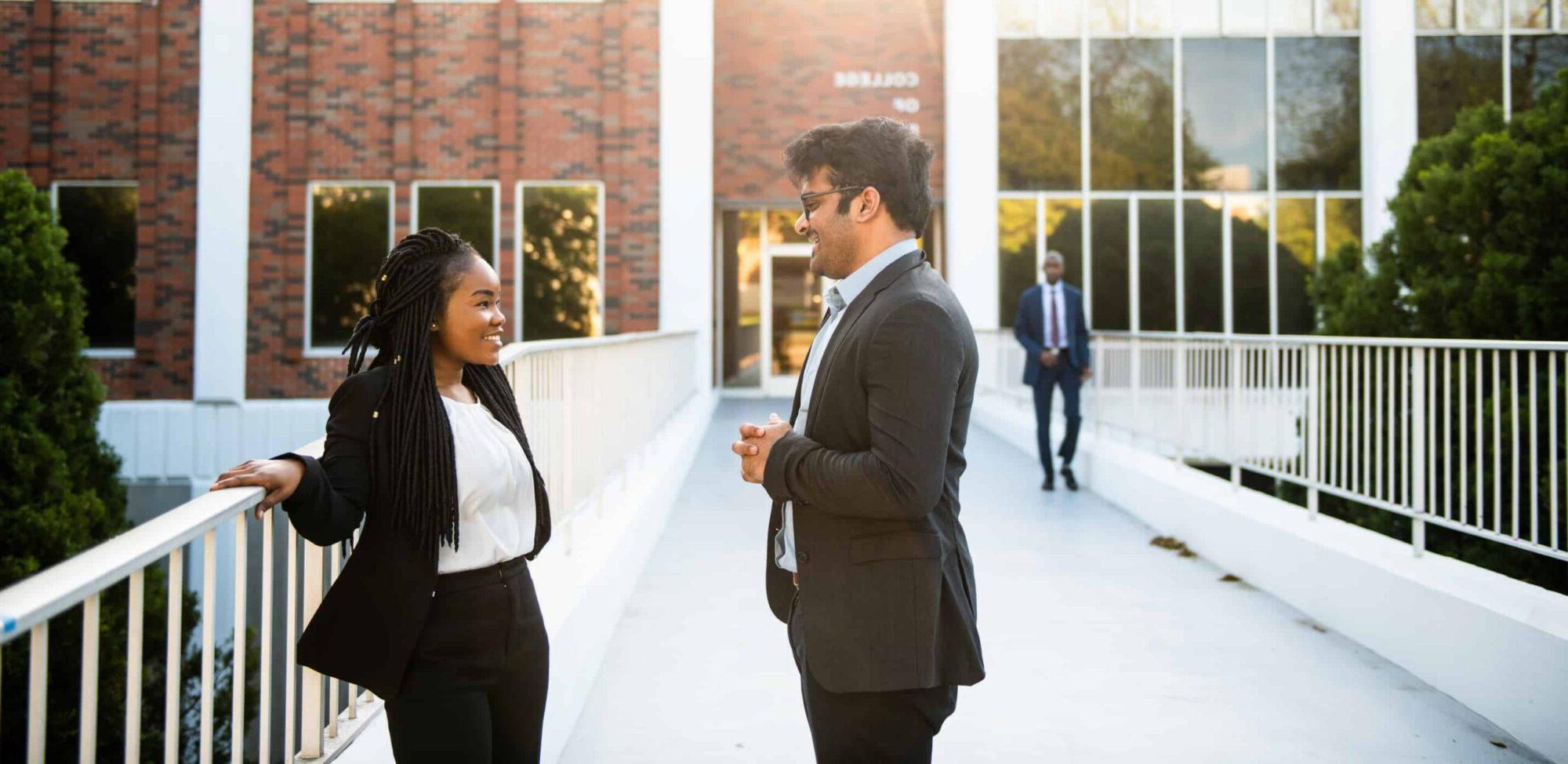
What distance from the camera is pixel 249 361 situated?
→ 16359 millimetres

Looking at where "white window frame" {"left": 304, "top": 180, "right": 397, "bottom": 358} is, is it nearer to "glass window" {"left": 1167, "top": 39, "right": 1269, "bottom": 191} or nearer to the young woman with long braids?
"glass window" {"left": 1167, "top": 39, "right": 1269, "bottom": 191}

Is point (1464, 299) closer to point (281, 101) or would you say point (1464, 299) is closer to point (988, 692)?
point (988, 692)

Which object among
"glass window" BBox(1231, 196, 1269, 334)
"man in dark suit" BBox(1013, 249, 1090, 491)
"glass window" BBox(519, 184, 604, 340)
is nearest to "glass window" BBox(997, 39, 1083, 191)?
"glass window" BBox(1231, 196, 1269, 334)

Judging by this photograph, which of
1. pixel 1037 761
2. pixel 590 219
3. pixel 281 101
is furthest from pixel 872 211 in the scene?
pixel 281 101

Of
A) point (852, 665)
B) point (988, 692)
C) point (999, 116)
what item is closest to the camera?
point (852, 665)

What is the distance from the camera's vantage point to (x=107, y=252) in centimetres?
1648

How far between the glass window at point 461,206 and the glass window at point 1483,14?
15.0 meters

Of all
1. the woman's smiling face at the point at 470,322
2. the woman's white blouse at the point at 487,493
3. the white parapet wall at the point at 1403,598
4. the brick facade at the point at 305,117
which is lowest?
the white parapet wall at the point at 1403,598

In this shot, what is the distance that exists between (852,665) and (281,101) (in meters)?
16.7

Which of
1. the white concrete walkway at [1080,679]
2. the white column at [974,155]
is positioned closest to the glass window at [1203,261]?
the white column at [974,155]

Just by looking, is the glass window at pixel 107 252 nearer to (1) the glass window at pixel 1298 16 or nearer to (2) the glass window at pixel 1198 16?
(2) the glass window at pixel 1198 16

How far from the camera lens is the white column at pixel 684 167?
55.1 feet

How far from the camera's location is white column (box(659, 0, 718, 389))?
1678 centimetres

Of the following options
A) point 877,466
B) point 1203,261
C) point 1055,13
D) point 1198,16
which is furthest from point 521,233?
point 877,466
